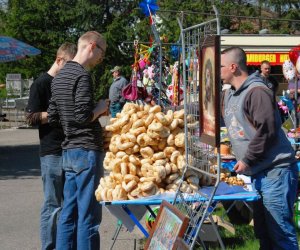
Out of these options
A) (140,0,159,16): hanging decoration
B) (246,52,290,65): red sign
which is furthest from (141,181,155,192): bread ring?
(246,52,290,65): red sign

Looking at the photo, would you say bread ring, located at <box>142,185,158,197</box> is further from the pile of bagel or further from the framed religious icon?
the framed religious icon

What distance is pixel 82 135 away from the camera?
4867mm

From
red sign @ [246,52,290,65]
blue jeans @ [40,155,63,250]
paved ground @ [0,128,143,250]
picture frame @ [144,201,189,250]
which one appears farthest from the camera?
red sign @ [246,52,290,65]

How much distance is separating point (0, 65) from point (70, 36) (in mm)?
3715

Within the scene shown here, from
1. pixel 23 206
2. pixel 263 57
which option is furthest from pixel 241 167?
pixel 263 57

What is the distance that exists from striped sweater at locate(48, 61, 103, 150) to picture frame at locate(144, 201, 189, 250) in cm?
82

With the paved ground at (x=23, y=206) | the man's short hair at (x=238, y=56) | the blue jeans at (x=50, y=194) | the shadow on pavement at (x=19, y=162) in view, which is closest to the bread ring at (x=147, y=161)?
the blue jeans at (x=50, y=194)

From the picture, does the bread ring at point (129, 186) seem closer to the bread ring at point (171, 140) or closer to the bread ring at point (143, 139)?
the bread ring at point (143, 139)

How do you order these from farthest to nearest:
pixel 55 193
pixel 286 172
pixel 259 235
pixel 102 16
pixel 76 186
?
pixel 102 16, pixel 55 193, pixel 76 186, pixel 259 235, pixel 286 172

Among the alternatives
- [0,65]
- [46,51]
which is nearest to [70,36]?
[46,51]

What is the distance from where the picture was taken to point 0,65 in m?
31.8

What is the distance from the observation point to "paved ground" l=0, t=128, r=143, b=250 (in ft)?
22.0

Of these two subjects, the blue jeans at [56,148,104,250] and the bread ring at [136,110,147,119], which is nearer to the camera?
the blue jeans at [56,148,104,250]

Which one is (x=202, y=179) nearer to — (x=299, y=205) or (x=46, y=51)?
(x=299, y=205)
